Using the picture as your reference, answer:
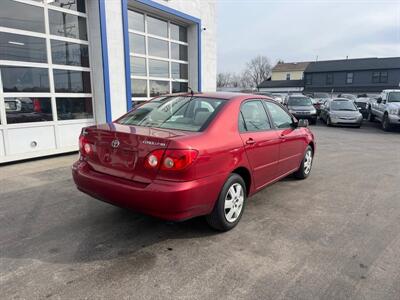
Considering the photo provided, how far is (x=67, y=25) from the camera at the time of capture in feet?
24.7

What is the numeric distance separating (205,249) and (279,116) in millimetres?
2503

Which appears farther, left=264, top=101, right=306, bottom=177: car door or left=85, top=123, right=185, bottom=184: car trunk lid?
left=264, top=101, right=306, bottom=177: car door

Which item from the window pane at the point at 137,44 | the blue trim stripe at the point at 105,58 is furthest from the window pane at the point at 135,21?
the blue trim stripe at the point at 105,58

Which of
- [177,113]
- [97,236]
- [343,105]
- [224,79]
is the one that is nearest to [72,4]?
[177,113]

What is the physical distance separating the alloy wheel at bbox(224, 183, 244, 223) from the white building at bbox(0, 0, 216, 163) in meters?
5.38

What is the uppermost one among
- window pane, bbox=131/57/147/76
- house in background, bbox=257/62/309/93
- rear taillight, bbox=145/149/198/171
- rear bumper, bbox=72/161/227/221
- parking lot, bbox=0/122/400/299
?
house in background, bbox=257/62/309/93

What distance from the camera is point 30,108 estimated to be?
683 cm

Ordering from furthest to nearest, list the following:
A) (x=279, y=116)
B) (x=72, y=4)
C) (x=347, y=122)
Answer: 1. (x=347, y=122)
2. (x=72, y=4)
3. (x=279, y=116)

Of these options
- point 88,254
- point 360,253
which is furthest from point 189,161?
point 360,253

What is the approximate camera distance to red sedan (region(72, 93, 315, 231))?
287cm

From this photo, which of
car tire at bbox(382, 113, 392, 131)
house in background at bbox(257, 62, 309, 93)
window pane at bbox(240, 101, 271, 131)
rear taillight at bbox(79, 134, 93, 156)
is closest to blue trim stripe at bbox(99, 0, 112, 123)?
rear taillight at bbox(79, 134, 93, 156)

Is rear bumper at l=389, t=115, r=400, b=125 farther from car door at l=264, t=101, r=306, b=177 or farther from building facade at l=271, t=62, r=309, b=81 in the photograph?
building facade at l=271, t=62, r=309, b=81

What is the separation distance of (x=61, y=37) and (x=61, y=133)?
2.32 m

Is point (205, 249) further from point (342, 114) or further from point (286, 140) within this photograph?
point (342, 114)
